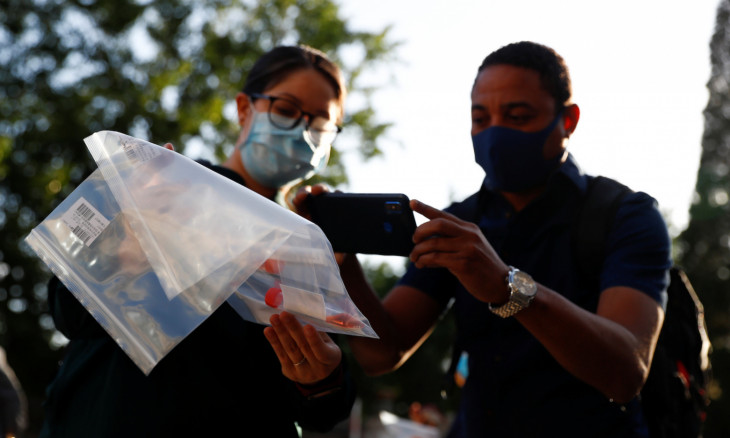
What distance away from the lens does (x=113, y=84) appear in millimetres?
15555

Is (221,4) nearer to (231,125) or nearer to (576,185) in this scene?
(231,125)

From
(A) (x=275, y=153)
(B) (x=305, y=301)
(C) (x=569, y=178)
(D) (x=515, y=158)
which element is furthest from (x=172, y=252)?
(C) (x=569, y=178)

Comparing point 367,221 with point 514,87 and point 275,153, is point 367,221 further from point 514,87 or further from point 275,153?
point 514,87

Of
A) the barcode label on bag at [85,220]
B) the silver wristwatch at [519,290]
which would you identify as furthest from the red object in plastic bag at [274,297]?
the silver wristwatch at [519,290]

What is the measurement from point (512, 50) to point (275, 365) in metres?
1.60

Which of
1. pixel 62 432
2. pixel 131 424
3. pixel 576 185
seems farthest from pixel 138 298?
pixel 576 185

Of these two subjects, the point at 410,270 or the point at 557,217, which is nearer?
the point at 557,217

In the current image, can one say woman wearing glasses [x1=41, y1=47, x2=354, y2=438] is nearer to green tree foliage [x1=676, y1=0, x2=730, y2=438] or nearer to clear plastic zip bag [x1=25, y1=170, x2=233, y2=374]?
clear plastic zip bag [x1=25, y1=170, x2=233, y2=374]

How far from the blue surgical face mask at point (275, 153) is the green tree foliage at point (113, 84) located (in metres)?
11.0

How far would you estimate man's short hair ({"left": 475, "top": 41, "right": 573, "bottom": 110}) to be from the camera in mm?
2770

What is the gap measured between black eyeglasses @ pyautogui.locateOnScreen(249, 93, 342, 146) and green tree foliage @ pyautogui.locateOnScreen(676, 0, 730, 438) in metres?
24.9

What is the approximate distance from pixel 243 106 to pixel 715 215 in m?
26.8

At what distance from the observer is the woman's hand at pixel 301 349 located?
1735mm

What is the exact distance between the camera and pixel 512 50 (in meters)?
2.83
